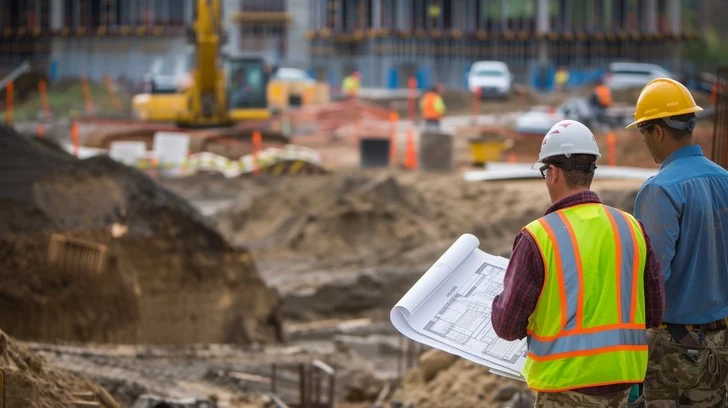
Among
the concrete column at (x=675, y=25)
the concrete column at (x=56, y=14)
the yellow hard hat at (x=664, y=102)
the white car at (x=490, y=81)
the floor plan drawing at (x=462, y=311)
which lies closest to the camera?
the floor plan drawing at (x=462, y=311)

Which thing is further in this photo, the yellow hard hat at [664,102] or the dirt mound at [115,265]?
the dirt mound at [115,265]

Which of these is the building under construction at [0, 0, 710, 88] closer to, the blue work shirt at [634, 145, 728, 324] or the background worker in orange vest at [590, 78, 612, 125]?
the background worker in orange vest at [590, 78, 612, 125]

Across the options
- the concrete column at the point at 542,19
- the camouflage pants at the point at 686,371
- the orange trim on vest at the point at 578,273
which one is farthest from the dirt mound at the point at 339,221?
the concrete column at the point at 542,19

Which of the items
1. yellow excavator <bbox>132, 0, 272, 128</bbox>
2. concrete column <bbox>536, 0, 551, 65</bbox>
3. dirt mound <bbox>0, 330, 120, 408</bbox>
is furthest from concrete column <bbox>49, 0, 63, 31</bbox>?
dirt mound <bbox>0, 330, 120, 408</bbox>

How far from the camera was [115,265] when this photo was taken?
12688mm

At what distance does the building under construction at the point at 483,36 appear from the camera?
5850cm

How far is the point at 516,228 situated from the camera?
821 inches

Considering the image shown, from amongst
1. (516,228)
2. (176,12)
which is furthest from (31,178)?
(176,12)

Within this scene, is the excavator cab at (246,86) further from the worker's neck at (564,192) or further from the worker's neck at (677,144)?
the worker's neck at (564,192)

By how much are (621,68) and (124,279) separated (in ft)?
134

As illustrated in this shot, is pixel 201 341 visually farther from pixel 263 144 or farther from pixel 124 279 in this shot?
pixel 263 144

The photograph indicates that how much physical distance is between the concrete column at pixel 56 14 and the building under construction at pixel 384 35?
5cm

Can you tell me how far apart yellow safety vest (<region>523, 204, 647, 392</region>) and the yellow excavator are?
27628mm

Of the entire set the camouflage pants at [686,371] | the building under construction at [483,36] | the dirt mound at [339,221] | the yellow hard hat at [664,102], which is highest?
the building under construction at [483,36]
